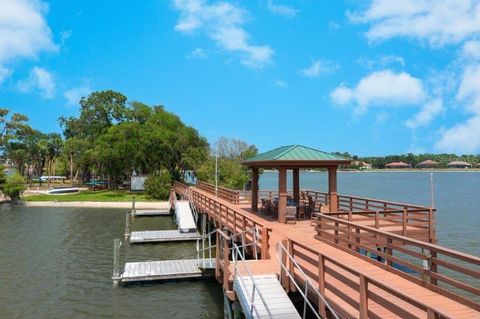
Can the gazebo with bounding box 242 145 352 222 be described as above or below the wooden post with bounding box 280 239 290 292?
above

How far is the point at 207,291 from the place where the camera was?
44.8 feet

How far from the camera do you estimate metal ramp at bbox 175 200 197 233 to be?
23078 millimetres

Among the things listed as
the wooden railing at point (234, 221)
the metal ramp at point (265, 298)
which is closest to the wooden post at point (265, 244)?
the wooden railing at point (234, 221)

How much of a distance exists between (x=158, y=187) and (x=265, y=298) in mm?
35911

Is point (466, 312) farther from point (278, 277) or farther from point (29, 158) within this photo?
point (29, 158)

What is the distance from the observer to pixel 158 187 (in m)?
42.8

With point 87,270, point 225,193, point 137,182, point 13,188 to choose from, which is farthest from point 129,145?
point 87,270

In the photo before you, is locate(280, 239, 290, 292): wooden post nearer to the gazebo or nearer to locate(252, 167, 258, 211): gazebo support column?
the gazebo

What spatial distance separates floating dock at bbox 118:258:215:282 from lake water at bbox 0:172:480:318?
28 centimetres

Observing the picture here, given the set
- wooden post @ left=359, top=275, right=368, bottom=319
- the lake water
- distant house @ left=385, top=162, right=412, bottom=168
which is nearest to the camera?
wooden post @ left=359, top=275, right=368, bottom=319

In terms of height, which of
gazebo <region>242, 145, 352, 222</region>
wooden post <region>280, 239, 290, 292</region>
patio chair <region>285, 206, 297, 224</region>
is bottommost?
wooden post <region>280, 239, 290, 292</region>

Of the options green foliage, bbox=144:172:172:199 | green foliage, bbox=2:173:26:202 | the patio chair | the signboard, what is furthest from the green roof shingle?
green foliage, bbox=2:173:26:202

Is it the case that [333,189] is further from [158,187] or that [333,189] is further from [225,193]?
[158,187]

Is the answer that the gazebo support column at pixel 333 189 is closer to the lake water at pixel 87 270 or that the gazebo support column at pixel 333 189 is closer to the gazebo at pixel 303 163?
the gazebo at pixel 303 163
